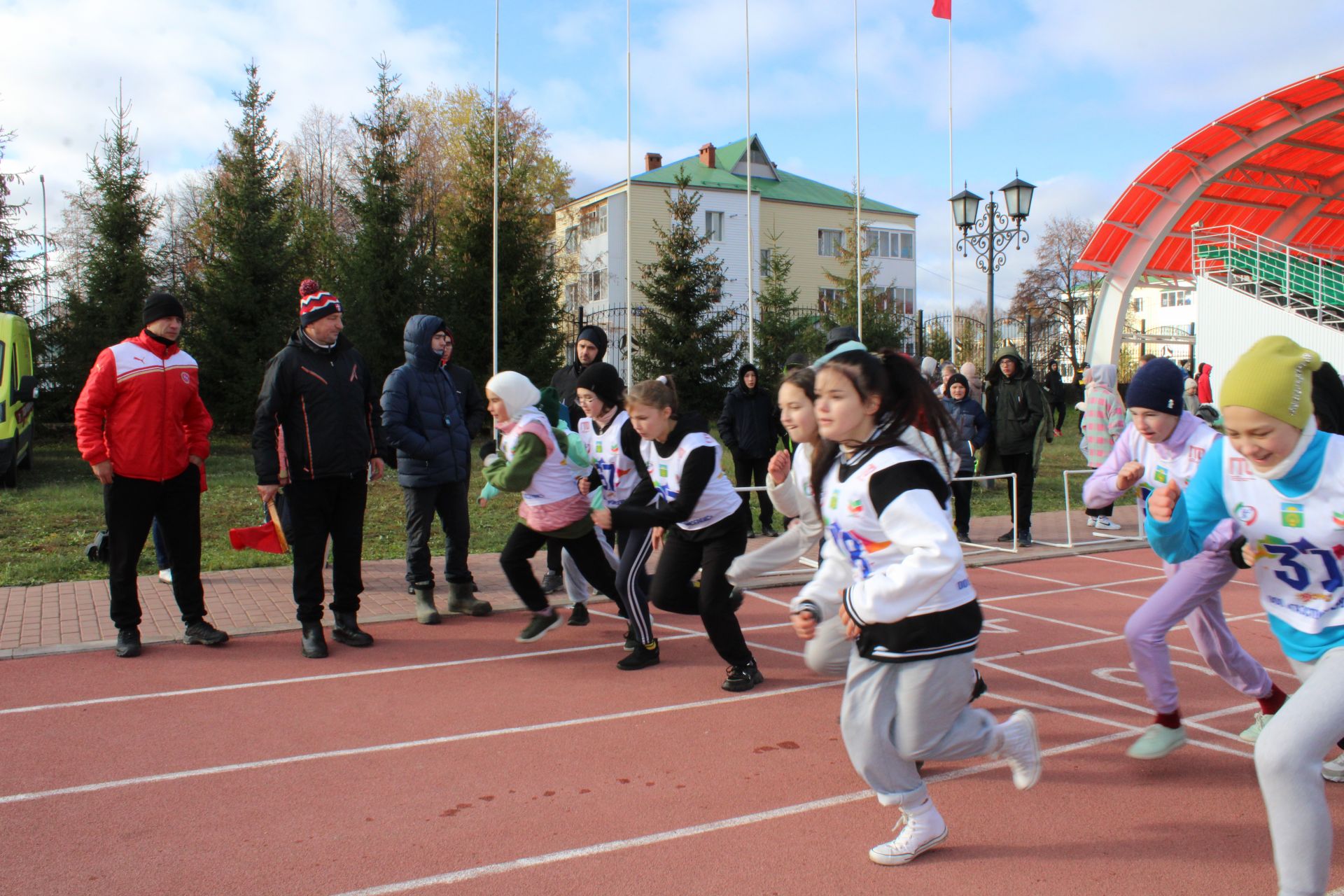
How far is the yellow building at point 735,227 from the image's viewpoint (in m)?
45.5

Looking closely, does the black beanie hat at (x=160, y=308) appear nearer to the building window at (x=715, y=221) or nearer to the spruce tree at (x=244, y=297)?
the spruce tree at (x=244, y=297)

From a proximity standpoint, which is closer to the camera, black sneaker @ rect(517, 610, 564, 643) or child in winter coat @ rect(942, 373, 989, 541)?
black sneaker @ rect(517, 610, 564, 643)

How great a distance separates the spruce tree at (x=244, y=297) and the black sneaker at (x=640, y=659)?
21640mm

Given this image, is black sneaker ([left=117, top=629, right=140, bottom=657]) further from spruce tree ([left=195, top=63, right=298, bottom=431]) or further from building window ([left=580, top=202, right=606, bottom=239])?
building window ([left=580, top=202, right=606, bottom=239])

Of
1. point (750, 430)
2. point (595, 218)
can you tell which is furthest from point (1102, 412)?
point (595, 218)

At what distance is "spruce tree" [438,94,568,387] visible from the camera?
1078 inches

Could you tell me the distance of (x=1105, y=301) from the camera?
95.2 ft

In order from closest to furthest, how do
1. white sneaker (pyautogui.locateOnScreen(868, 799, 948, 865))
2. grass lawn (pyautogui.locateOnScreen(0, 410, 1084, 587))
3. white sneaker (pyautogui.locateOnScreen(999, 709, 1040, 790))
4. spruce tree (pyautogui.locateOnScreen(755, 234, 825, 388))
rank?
white sneaker (pyautogui.locateOnScreen(868, 799, 948, 865))
white sneaker (pyautogui.locateOnScreen(999, 709, 1040, 790))
grass lawn (pyautogui.locateOnScreen(0, 410, 1084, 587))
spruce tree (pyautogui.locateOnScreen(755, 234, 825, 388))

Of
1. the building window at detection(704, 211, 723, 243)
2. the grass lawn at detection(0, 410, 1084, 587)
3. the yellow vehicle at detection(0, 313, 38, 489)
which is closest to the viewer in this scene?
the grass lawn at detection(0, 410, 1084, 587)

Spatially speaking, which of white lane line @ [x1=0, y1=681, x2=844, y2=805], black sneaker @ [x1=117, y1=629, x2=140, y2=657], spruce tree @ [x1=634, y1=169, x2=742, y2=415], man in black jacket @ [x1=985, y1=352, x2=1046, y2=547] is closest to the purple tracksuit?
white lane line @ [x1=0, y1=681, x2=844, y2=805]

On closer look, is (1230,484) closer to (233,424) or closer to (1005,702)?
(1005,702)

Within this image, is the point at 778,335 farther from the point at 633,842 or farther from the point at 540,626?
the point at 633,842

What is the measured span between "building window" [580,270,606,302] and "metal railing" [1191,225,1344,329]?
80.0 feet

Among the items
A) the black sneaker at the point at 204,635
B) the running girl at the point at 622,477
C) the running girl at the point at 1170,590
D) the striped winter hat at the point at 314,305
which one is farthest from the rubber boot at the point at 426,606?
the running girl at the point at 1170,590
